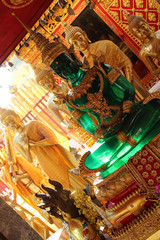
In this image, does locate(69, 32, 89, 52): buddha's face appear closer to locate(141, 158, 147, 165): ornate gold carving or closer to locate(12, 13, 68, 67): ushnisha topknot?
locate(12, 13, 68, 67): ushnisha topknot

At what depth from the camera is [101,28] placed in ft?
9.55

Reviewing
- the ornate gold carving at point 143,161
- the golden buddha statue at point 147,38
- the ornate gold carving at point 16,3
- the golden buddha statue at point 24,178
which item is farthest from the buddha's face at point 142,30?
the golden buddha statue at point 24,178

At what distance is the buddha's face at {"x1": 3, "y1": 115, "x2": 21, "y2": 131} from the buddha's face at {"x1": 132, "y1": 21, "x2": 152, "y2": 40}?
6.66ft

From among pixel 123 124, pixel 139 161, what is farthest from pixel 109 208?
pixel 123 124

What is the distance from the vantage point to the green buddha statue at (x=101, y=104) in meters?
1.56

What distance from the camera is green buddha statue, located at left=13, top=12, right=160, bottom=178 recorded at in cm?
156

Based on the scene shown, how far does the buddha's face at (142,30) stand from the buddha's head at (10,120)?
203 cm

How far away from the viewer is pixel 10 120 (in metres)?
3.31

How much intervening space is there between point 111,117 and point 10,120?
79.1 inches

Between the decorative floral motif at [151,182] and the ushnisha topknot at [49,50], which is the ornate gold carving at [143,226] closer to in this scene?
the decorative floral motif at [151,182]

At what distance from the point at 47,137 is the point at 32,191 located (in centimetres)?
89

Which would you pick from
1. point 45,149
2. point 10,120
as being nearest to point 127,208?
point 45,149

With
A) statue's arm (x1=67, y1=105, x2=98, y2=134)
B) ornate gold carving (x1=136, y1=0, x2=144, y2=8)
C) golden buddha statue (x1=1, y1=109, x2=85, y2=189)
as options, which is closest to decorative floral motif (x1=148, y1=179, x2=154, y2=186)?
statue's arm (x1=67, y1=105, x2=98, y2=134)

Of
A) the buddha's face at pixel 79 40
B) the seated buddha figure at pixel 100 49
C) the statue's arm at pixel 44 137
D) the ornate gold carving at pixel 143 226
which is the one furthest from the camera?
the statue's arm at pixel 44 137
